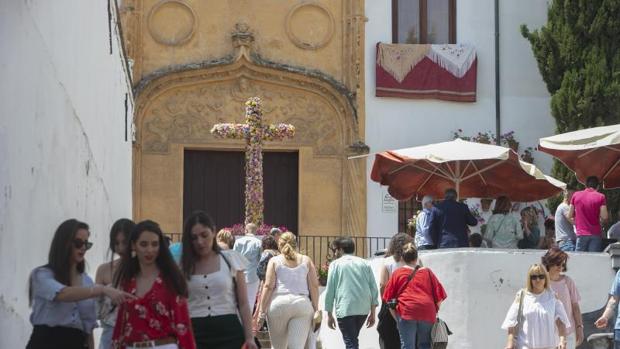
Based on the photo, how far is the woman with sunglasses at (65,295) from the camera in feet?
26.3

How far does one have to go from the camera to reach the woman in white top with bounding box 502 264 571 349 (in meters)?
12.3

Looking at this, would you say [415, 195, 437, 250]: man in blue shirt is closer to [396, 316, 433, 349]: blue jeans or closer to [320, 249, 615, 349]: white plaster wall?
[320, 249, 615, 349]: white plaster wall

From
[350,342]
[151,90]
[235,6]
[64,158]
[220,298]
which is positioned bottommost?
[350,342]

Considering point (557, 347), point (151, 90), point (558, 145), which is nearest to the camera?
point (557, 347)

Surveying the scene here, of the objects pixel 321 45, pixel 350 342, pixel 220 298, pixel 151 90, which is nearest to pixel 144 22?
pixel 151 90

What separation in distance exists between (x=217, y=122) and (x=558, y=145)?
959cm

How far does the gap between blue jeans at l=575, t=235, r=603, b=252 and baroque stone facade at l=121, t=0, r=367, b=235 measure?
887 centimetres

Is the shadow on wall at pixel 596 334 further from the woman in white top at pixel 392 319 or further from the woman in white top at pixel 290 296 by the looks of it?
the woman in white top at pixel 290 296

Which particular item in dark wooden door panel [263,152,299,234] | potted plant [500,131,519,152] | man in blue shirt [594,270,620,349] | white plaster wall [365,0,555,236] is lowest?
man in blue shirt [594,270,620,349]

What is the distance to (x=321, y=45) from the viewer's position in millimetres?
26906

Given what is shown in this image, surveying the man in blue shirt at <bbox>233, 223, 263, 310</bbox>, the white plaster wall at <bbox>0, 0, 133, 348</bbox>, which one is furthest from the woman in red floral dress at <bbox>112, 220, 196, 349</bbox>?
the man in blue shirt at <bbox>233, 223, 263, 310</bbox>

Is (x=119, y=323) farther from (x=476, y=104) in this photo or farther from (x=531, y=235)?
(x=476, y=104)

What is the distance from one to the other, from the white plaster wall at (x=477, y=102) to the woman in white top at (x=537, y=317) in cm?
1399

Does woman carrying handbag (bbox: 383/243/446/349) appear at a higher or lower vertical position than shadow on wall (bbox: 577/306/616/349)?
higher
